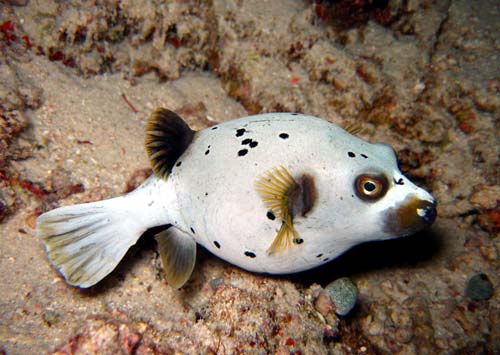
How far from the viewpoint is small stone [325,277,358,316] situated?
2736 mm

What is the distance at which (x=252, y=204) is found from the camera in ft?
7.08

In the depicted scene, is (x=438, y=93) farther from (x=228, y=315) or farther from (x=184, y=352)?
(x=184, y=352)

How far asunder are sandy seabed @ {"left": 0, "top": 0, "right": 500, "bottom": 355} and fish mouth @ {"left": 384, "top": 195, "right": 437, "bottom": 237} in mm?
924

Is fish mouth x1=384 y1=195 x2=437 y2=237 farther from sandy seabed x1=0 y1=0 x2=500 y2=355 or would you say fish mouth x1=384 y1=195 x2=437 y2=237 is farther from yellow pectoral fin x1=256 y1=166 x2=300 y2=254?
sandy seabed x1=0 y1=0 x2=500 y2=355

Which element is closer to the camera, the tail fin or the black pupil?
the black pupil

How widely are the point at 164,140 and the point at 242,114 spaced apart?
1.62 meters

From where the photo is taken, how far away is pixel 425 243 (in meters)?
3.42

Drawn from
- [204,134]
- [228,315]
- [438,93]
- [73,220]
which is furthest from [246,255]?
[438,93]

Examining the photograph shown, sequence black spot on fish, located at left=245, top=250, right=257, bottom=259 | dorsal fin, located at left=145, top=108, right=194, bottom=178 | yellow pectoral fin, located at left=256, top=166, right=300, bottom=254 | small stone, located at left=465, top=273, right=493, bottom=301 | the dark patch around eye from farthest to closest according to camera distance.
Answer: small stone, located at left=465, top=273, right=493, bottom=301 → dorsal fin, located at left=145, top=108, right=194, bottom=178 → black spot on fish, located at left=245, top=250, right=257, bottom=259 → the dark patch around eye → yellow pectoral fin, located at left=256, top=166, right=300, bottom=254

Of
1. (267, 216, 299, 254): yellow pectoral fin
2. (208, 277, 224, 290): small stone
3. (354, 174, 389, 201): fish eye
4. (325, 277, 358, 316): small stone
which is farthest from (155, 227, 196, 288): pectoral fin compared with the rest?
(354, 174, 389, 201): fish eye

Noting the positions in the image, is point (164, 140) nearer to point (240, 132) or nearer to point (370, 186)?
point (240, 132)

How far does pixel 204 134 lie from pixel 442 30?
3216 millimetres

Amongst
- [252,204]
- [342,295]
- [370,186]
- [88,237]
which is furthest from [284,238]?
[88,237]

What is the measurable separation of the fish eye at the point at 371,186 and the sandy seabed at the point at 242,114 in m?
0.99
